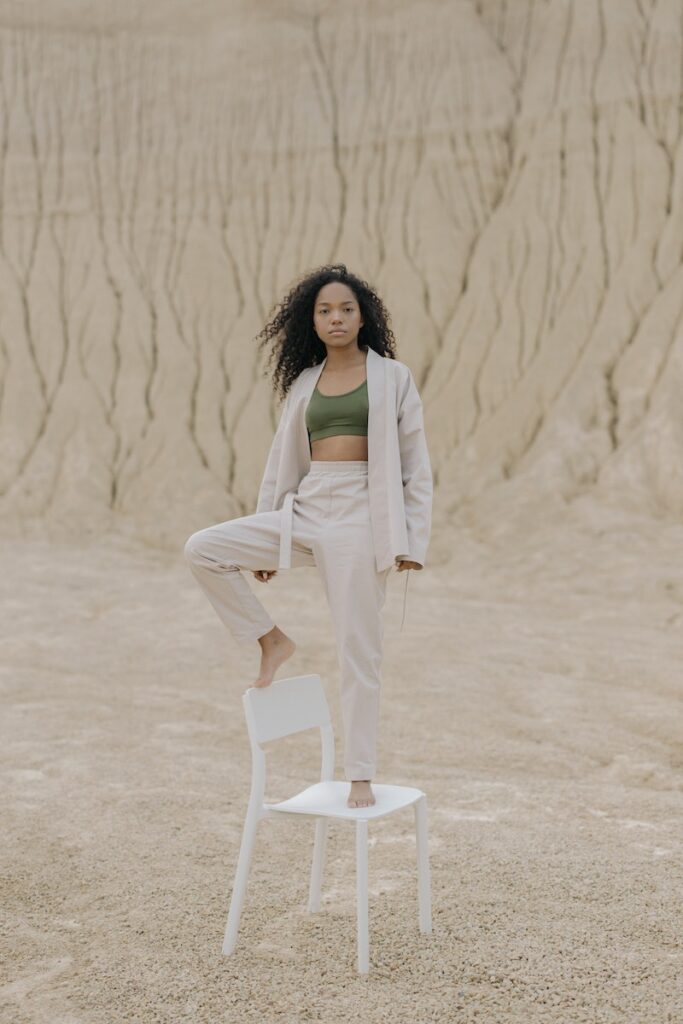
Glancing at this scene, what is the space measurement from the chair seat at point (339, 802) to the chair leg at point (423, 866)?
78 mm

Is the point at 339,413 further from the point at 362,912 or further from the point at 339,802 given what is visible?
the point at 362,912

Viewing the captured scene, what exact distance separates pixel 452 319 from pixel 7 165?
31.7 feet

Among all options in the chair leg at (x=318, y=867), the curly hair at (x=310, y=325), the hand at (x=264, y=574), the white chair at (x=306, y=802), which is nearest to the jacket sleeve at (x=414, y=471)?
the curly hair at (x=310, y=325)

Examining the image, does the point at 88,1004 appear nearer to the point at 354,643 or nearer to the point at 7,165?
the point at 354,643

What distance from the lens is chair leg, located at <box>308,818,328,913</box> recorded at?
15.0 feet

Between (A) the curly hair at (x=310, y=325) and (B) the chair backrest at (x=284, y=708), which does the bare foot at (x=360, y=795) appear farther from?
(A) the curly hair at (x=310, y=325)

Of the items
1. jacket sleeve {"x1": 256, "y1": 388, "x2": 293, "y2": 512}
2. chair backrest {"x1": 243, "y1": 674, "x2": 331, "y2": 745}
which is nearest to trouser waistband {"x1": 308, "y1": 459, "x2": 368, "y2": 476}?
jacket sleeve {"x1": 256, "y1": 388, "x2": 293, "y2": 512}

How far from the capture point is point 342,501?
4.16m

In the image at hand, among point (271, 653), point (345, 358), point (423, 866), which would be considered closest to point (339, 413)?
point (345, 358)

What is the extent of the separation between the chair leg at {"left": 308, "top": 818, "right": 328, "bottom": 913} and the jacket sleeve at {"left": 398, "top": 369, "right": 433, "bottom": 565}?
1317 mm

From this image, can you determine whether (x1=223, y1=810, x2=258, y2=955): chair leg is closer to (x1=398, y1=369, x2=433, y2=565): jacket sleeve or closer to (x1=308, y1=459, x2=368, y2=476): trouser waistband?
(x1=398, y1=369, x2=433, y2=565): jacket sleeve

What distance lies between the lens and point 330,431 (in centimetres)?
427

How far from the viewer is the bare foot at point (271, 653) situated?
13.8ft

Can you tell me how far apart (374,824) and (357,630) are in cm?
246
